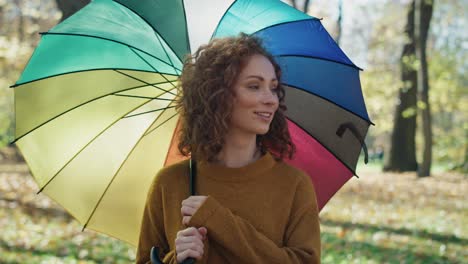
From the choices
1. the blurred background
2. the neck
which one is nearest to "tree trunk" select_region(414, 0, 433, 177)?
the blurred background

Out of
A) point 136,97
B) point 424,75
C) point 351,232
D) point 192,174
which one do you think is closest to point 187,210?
point 192,174

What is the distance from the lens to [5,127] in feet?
68.7

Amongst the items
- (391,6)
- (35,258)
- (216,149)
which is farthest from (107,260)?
(391,6)

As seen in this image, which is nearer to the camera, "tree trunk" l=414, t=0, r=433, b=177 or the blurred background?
the blurred background

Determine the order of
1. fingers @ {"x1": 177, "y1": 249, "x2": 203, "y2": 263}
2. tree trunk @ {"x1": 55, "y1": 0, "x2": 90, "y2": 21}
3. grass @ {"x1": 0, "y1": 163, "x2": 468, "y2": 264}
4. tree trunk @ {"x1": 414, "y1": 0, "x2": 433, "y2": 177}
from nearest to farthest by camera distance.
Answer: fingers @ {"x1": 177, "y1": 249, "x2": 203, "y2": 263} < tree trunk @ {"x1": 55, "y1": 0, "x2": 90, "y2": 21} < grass @ {"x1": 0, "y1": 163, "x2": 468, "y2": 264} < tree trunk @ {"x1": 414, "y1": 0, "x2": 433, "y2": 177}

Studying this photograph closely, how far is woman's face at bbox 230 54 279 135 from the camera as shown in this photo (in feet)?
8.44

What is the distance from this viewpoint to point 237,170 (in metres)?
2.62

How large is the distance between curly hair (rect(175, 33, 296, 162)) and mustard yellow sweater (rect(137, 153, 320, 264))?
0.11 meters

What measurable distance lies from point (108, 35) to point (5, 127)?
19420 millimetres

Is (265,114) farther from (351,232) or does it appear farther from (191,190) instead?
(351,232)

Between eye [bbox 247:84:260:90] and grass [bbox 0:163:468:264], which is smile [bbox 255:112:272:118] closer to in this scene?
eye [bbox 247:84:260:90]

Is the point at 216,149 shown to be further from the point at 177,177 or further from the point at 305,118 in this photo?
the point at 305,118

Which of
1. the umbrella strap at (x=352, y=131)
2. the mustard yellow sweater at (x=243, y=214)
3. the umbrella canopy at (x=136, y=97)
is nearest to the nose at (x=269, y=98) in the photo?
the mustard yellow sweater at (x=243, y=214)

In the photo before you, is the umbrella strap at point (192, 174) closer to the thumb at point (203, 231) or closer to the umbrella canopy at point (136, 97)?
the thumb at point (203, 231)
